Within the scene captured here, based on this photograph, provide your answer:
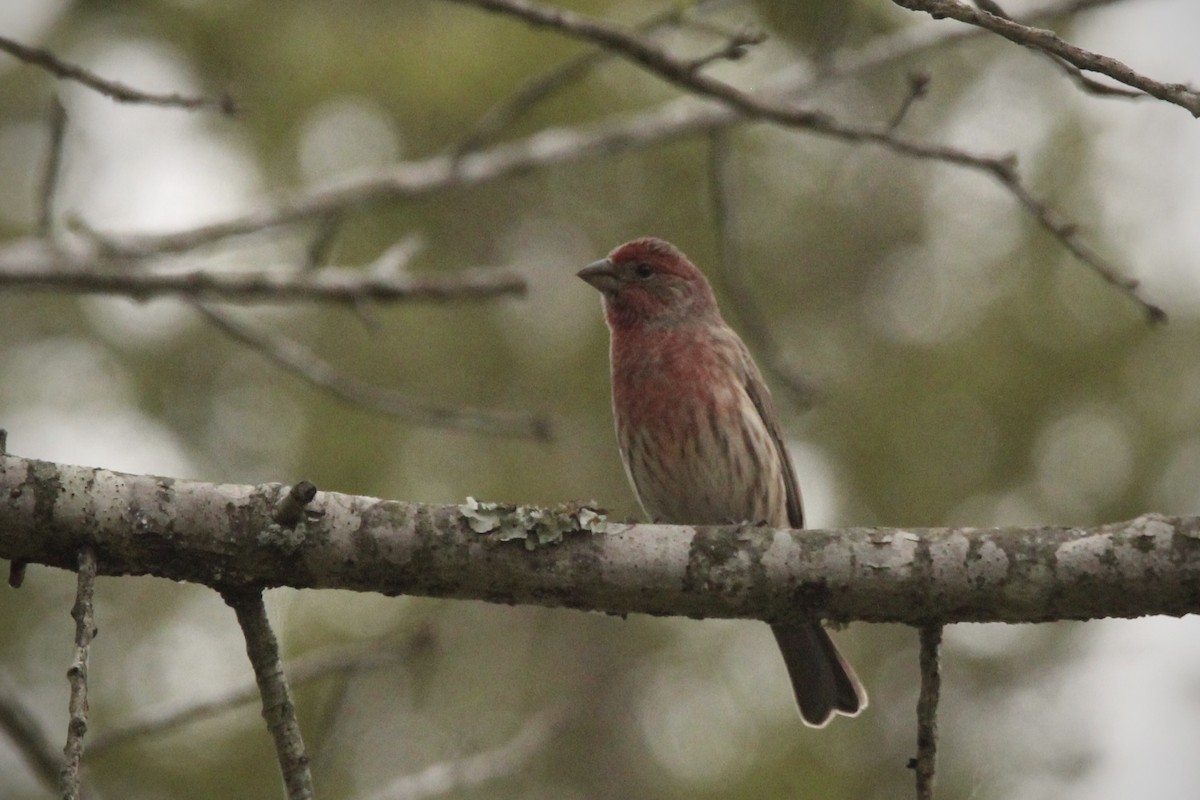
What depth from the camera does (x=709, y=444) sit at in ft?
20.2

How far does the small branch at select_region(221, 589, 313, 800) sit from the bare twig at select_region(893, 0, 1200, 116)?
6.67 feet

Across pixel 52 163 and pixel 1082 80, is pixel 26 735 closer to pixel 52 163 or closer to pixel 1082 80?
pixel 52 163

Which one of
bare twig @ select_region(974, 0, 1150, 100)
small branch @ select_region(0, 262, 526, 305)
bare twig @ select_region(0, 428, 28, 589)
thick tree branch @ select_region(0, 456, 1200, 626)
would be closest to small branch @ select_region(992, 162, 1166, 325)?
bare twig @ select_region(974, 0, 1150, 100)

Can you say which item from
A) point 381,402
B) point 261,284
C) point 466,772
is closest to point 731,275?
point 381,402

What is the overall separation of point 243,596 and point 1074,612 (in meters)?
2.01

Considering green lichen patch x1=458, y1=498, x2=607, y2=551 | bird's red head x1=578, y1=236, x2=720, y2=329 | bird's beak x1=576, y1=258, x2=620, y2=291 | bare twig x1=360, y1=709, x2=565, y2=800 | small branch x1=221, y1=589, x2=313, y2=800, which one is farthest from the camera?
bird's beak x1=576, y1=258, x2=620, y2=291

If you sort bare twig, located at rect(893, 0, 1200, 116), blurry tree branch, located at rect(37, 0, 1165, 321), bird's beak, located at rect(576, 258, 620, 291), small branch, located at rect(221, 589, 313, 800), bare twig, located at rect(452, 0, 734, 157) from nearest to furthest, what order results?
bare twig, located at rect(893, 0, 1200, 116), small branch, located at rect(221, 589, 313, 800), bare twig, located at rect(452, 0, 734, 157), blurry tree branch, located at rect(37, 0, 1165, 321), bird's beak, located at rect(576, 258, 620, 291)

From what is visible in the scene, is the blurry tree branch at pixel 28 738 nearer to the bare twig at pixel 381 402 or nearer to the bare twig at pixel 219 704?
the bare twig at pixel 219 704

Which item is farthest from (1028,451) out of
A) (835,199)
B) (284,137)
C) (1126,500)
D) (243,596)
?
(243,596)

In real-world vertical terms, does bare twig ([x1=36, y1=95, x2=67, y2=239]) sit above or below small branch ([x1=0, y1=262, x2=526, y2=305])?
above

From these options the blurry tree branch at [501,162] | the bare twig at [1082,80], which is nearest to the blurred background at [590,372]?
the blurry tree branch at [501,162]

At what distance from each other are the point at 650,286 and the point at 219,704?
2.87 m

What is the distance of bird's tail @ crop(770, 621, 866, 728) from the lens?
19.6 feet

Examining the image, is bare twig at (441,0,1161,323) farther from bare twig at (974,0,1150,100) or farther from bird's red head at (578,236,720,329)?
bird's red head at (578,236,720,329)
